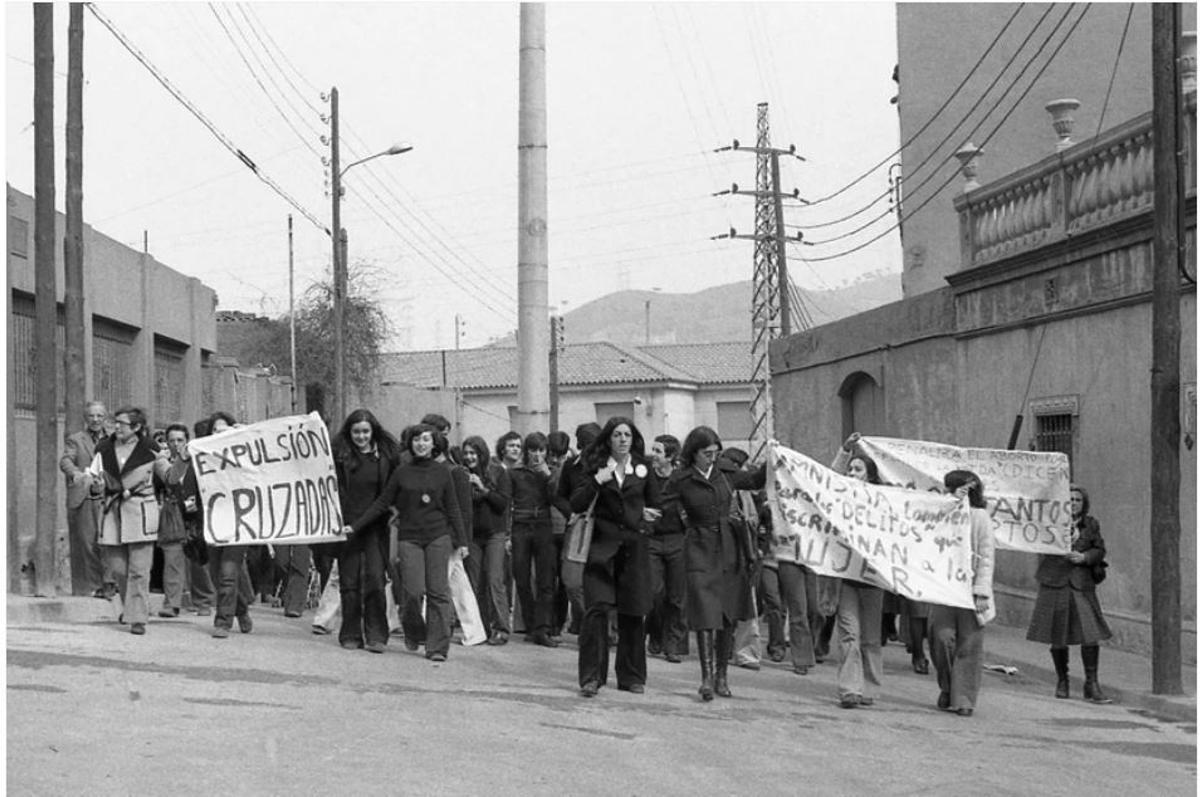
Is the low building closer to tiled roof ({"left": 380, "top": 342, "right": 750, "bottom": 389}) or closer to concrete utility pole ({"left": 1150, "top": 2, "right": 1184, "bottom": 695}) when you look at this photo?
tiled roof ({"left": 380, "top": 342, "right": 750, "bottom": 389})

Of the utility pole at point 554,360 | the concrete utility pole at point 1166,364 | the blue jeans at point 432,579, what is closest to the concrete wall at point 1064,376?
the concrete utility pole at point 1166,364

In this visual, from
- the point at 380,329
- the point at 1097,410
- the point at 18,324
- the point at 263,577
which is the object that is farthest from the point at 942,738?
the point at 380,329

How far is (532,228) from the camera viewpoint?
1758 cm

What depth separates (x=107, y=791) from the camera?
26.0 feet

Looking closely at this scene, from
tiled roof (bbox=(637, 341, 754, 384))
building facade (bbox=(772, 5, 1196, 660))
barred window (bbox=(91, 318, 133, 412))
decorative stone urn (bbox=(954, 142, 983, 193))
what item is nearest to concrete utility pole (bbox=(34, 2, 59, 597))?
barred window (bbox=(91, 318, 133, 412))

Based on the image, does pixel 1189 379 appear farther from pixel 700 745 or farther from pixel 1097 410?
pixel 700 745

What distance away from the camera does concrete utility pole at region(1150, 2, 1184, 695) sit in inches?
516

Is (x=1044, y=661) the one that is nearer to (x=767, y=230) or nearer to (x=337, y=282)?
(x=337, y=282)

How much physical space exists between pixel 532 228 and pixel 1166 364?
21.9ft

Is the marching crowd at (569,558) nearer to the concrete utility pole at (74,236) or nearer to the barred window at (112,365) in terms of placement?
the concrete utility pole at (74,236)

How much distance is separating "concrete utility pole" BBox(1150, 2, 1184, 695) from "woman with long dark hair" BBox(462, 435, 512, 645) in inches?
208

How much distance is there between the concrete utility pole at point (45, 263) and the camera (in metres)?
17.2

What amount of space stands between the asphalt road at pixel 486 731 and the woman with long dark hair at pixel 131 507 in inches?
14.0

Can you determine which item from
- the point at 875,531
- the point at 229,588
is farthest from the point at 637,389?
the point at 875,531
